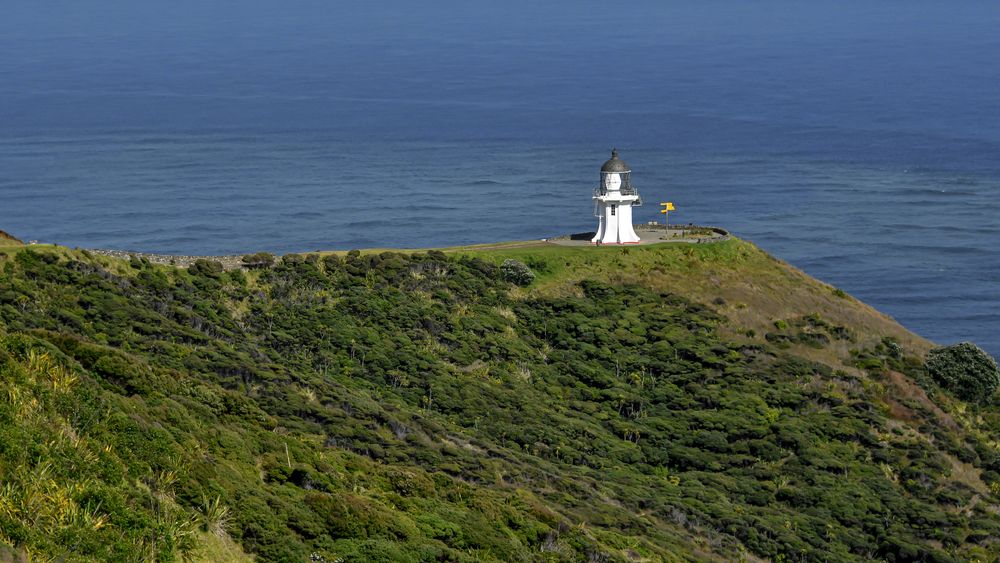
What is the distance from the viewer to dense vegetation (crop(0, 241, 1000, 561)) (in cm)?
2970

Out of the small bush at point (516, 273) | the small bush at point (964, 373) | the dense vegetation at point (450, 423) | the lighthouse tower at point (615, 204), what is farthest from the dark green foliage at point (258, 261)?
the small bush at point (964, 373)

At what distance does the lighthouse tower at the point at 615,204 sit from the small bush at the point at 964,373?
1638 centimetres

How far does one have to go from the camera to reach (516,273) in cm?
6731

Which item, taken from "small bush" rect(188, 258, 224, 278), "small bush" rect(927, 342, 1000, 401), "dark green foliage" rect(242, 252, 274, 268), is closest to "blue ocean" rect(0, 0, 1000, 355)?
"small bush" rect(927, 342, 1000, 401)

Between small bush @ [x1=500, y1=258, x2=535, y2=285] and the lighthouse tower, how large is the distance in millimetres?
6499

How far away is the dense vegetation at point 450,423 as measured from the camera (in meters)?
29.7

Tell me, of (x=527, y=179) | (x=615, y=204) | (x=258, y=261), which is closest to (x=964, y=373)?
(x=615, y=204)

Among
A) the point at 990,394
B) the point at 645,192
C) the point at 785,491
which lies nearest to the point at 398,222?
the point at 645,192

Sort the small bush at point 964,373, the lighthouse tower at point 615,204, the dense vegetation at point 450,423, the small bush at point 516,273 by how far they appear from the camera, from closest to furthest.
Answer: the dense vegetation at point 450,423 < the small bush at point 964,373 < the small bush at point 516,273 < the lighthouse tower at point 615,204

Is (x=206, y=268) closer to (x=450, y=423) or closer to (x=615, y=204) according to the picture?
(x=450, y=423)

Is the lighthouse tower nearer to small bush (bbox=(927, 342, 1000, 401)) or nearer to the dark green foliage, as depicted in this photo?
small bush (bbox=(927, 342, 1000, 401))

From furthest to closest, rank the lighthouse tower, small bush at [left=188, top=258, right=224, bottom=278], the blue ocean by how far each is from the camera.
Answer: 1. the blue ocean
2. the lighthouse tower
3. small bush at [left=188, top=258, right=224, bottom=278]

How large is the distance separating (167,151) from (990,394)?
114m

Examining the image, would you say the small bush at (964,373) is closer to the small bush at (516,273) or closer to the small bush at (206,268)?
the small bush at (516,273)
